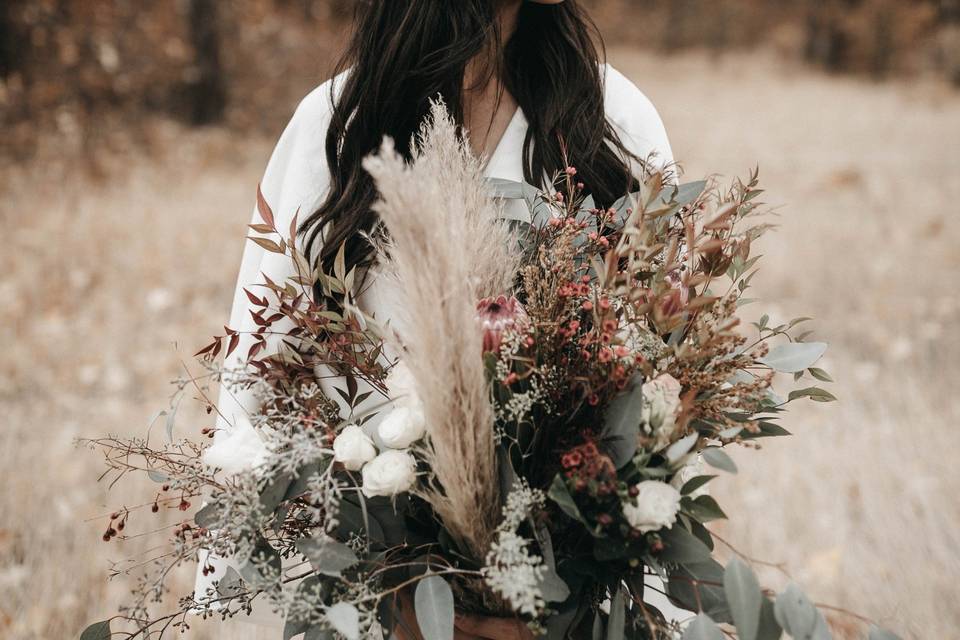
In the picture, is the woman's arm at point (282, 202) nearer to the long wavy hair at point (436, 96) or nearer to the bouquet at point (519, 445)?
the long wavy hair at point (436, 96)

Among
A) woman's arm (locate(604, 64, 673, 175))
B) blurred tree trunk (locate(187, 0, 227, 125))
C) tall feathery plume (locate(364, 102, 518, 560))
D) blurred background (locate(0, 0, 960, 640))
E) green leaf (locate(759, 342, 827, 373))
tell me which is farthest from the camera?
blurred tree trunk (locate(187, 0, 227, 125))

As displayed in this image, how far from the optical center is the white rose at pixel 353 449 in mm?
917

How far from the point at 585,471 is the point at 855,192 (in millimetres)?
5711

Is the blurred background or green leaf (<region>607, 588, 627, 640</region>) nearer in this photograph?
green leaf (<region>607, 588, 627, 640</region>)

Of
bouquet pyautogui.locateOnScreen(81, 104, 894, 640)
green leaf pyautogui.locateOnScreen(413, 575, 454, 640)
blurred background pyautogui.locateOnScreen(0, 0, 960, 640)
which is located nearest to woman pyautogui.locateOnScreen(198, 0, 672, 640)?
blurred background pyautogui.locateOnScreen(0, 0, 960, 640)

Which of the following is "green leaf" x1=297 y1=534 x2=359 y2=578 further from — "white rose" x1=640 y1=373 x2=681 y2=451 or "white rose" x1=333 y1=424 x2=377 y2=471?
"white rose" x1=640 y1=373 x2=681 y2=451

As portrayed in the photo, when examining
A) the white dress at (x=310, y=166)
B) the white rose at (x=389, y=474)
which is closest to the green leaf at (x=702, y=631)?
the white rose at (x=389, y=474)

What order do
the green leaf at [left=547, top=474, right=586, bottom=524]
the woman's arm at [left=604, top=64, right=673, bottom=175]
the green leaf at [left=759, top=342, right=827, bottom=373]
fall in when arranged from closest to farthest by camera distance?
the green leaf at [left=547, top=474, right=586, bottom=524] < the green leaf at [left=759, top=342, right=827, bottom=373] < the woman's arm at [left=604, top=64, right=673, bottom=175]

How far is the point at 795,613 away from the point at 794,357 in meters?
0.32

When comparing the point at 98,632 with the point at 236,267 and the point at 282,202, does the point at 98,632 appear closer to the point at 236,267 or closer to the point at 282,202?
the point at 282,202

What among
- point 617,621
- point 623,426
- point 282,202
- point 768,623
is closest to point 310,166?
point 282,202

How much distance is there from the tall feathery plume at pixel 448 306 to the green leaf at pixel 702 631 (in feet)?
0.78

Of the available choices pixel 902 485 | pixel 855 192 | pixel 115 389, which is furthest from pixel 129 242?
pixel 855 192

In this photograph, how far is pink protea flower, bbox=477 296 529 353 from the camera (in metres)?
0.89
